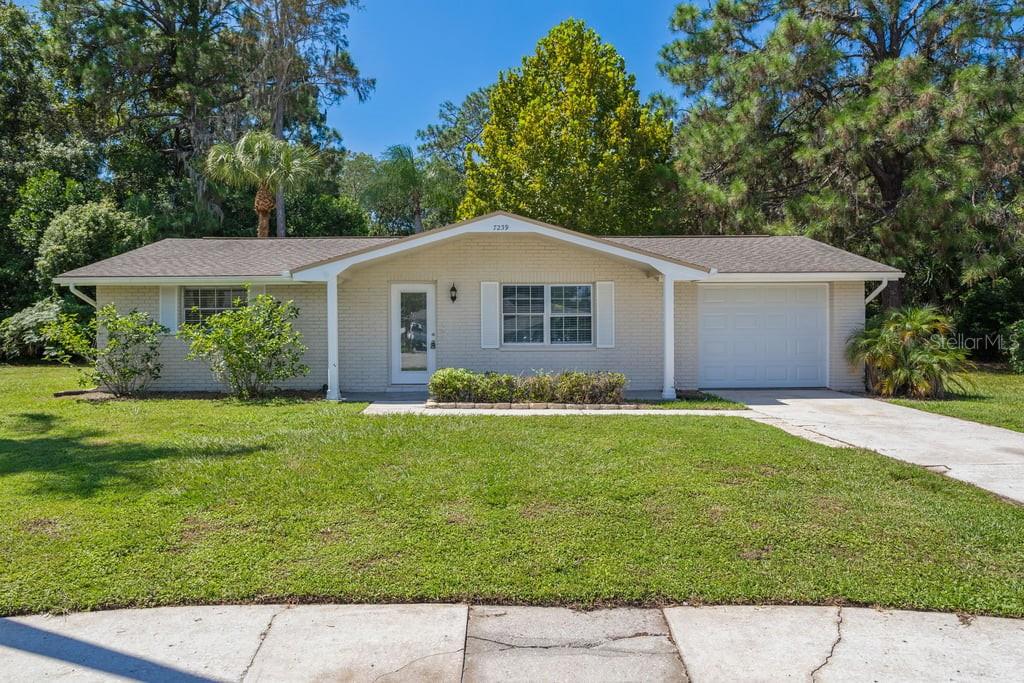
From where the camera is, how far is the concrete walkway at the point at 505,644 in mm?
3074

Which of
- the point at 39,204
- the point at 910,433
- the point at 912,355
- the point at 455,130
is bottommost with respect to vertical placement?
the point at 910,433

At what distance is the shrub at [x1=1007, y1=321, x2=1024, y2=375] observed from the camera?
54.1 ft

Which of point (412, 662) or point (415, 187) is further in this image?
point (415, 187)

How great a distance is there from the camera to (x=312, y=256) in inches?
555

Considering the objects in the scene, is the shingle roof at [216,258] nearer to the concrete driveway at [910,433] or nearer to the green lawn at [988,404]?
the concrete driveway at [910,433]

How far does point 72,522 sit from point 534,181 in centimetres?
1881

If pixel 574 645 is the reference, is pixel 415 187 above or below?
above

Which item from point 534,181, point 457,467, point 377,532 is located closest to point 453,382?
point 457,467

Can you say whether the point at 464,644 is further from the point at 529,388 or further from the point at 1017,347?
the point at 1017,347

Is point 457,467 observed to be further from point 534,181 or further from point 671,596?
point 534,181

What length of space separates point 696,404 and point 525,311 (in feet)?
12.7

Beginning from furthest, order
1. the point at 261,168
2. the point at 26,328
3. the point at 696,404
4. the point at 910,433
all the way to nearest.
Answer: the point at 261,168
the point at 26,328
the point at 696,404
the point at 910,433

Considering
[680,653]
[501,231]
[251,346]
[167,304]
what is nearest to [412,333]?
[501,231]

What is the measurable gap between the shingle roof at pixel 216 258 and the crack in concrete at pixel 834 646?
35.0 ft
